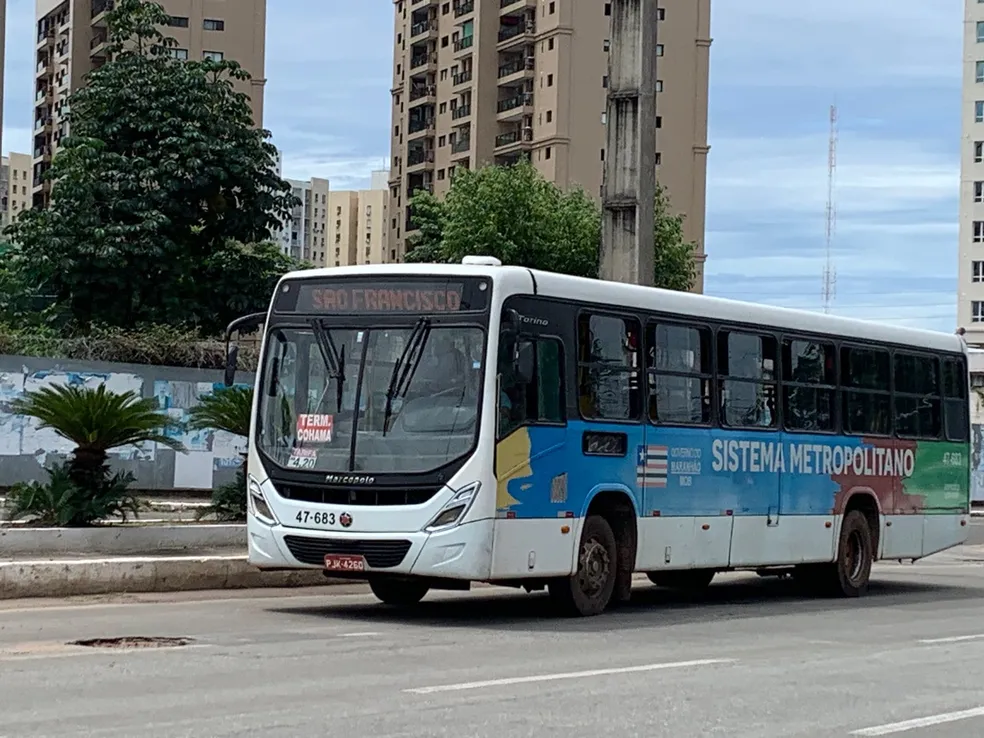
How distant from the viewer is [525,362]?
46.8ft

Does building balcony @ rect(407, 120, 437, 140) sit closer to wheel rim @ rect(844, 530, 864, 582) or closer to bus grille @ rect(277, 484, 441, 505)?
wheel rim @ rect(844, 530, 864, 582)

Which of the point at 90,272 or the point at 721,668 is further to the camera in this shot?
the point at 90,272

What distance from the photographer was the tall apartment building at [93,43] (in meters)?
91.5

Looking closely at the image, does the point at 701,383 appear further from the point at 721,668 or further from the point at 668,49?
the point at 668,49

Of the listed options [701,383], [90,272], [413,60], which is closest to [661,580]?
[701,383]

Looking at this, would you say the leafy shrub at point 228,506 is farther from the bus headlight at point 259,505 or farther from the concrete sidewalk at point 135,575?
the bus headlight at point 259,505

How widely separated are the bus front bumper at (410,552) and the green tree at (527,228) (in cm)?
5378

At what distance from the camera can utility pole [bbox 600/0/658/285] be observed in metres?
23.8

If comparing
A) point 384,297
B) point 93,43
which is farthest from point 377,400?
point 93,43

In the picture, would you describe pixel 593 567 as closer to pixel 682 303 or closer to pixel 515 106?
pixel 682 303

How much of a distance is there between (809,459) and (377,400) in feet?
20.8

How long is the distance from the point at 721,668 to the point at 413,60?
101825 mm

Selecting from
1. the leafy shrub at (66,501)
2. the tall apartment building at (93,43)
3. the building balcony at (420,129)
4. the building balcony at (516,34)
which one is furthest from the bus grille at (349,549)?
the building balcony at (420,129)

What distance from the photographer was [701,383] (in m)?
16.7
